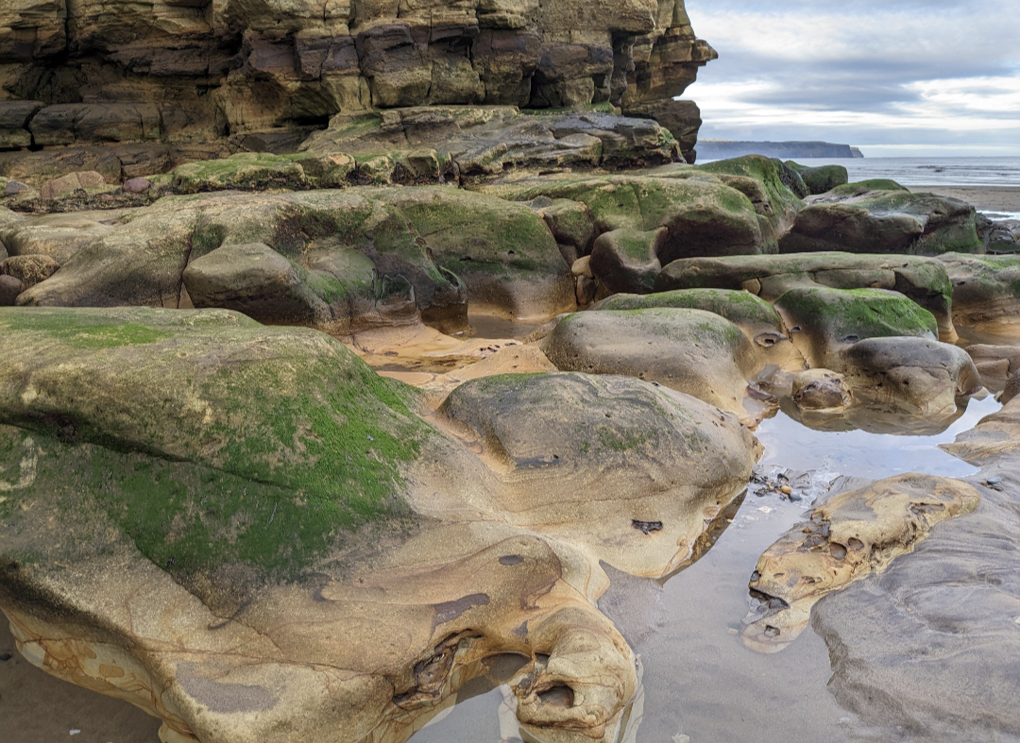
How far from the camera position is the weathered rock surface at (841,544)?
3.28 m

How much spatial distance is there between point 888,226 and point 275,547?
11.2 m

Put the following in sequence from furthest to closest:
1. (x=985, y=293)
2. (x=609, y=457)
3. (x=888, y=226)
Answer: (x=888, y=226) < (x=985, y=293) < (x=609, y=457)

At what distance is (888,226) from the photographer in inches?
454

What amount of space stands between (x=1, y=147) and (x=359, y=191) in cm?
813

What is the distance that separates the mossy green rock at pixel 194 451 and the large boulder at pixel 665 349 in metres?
2.90

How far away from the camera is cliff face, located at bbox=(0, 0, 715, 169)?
44.8 feet

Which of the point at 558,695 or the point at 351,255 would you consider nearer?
the point at 558,695

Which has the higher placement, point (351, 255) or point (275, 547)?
point (351, 255)

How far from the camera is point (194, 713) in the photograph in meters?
2.50

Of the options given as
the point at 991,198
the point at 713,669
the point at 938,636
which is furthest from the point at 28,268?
the point at 991,198

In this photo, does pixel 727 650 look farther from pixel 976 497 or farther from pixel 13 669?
pixel 13 669

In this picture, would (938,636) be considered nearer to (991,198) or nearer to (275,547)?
(275,547)

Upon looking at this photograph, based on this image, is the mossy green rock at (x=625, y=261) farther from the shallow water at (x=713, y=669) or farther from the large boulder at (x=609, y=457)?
the shallow water at (x=713, y=669)

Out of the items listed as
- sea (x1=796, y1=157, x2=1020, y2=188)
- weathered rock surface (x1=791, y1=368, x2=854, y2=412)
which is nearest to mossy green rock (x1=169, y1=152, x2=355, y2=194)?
weathered rock surface (x1=791, y1=368, x2=854, y2=412)
